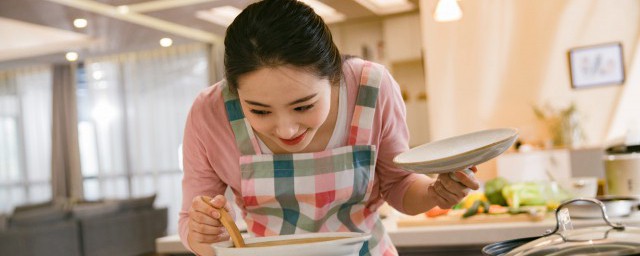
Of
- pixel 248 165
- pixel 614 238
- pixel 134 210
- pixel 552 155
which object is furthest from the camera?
pixel 552 155

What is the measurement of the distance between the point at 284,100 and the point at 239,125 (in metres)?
0.21

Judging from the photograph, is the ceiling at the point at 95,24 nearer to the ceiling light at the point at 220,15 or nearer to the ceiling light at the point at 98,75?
the ceiling light at the point at 220,15

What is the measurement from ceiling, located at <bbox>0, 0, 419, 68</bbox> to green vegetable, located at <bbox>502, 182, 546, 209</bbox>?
724 millimetres

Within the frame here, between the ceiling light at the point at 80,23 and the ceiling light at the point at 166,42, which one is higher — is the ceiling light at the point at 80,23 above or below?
below

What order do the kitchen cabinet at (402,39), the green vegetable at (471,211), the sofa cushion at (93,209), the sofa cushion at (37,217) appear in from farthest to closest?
1. the kitchen cabinet at (402,39)
2. the sofa cushion at (93,209)
3. the sofa cushion at (37,217)
4. the green vegetable at (471,211)

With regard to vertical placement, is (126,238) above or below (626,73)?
below

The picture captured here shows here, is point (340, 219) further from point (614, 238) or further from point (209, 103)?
point (614, 238)

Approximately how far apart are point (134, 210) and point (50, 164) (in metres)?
0.48

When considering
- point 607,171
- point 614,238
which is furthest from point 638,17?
point 614,238

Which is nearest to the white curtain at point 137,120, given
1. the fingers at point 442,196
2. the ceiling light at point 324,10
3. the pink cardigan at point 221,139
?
the ceiling light at point 324,10

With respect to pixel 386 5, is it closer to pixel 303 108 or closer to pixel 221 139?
pixel 221 139

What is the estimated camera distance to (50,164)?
3297 mm

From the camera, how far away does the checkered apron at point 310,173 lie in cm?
103

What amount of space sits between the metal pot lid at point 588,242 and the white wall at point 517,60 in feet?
14.0
